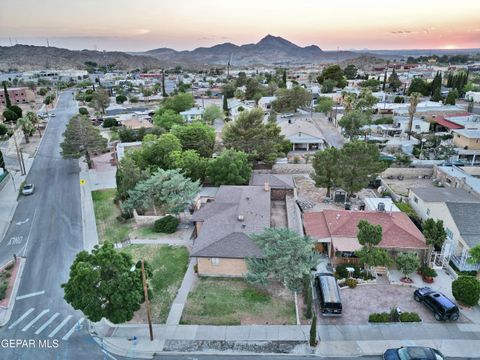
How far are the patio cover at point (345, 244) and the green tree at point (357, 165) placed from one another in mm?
9671

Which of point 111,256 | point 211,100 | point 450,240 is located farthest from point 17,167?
point 211,100

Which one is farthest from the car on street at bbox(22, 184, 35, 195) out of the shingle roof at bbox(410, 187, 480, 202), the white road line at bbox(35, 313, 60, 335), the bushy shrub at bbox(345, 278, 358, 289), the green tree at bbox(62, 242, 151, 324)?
the shingle roof at bbox(410, 187, 480, 202)

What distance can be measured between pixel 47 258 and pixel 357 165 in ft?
102

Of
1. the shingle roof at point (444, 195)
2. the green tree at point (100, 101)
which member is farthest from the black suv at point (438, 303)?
the green tree at point (100, 101)

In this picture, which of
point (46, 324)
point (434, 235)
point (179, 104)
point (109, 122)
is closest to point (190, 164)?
point (46, 324)

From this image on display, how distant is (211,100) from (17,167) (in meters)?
72.5

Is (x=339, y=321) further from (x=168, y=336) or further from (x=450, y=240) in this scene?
(x=450, y=240)

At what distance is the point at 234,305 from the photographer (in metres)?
24.0

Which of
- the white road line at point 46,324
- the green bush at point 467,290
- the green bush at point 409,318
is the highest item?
the green bush at point 467,290

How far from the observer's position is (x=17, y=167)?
55.5 meters

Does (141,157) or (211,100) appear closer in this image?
(141,157)

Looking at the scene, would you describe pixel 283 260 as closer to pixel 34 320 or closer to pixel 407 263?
pixel 407 263

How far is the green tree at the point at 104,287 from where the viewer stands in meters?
20.0

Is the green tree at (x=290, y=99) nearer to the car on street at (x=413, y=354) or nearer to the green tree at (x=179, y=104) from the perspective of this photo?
the green tree at (x=179, y=104)
